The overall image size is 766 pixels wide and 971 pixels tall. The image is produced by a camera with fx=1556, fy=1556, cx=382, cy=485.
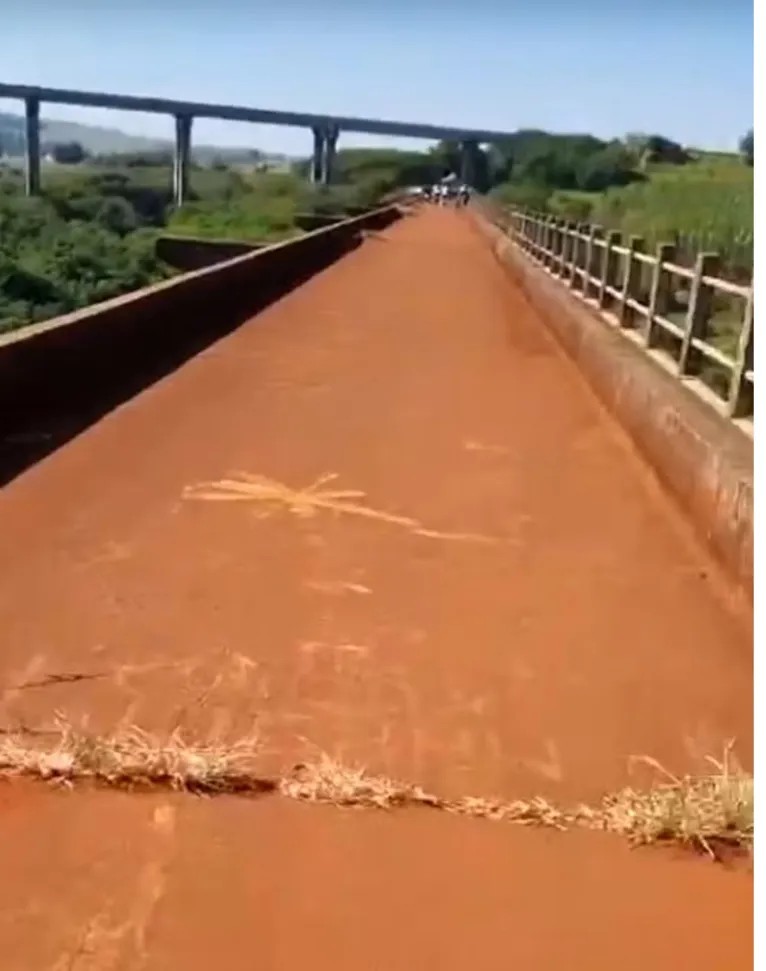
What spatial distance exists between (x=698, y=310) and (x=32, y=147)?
86.6m

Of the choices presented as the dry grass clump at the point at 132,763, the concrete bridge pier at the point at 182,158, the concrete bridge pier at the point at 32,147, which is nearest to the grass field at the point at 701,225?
the dry grass clump at the point at 132,763

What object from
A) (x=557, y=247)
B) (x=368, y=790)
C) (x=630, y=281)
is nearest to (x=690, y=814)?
(x=368, y=790)

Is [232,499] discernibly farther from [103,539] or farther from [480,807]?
[480,807]

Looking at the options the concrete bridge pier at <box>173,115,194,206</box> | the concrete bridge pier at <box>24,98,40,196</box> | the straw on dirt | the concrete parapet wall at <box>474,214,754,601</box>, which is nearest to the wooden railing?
the concrete parapet wall at <box>474,214,754,601</box>

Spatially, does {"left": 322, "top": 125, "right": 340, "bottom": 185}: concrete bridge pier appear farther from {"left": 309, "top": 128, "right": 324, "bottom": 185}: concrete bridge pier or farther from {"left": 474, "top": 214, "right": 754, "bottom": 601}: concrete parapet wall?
{"left": 474, "top": 214, "right": 754, "bottom": 601}: concrete parapet wall

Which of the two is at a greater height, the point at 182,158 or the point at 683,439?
the point at 182,158

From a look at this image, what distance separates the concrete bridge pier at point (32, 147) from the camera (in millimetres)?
86188

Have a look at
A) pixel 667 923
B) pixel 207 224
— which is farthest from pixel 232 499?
pixel 207 224

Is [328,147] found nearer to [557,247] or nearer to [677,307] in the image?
[557,247]

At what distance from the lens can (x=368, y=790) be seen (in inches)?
159

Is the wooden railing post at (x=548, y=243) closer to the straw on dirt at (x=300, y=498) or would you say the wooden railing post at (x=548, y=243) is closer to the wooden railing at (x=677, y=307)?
the wooden railing at (x=677, y=307)

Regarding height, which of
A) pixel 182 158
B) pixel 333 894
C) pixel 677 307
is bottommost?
pixel 333 894

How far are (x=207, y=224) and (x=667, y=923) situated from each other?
58480 mm

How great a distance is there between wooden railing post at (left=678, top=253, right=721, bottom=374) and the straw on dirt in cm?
283
